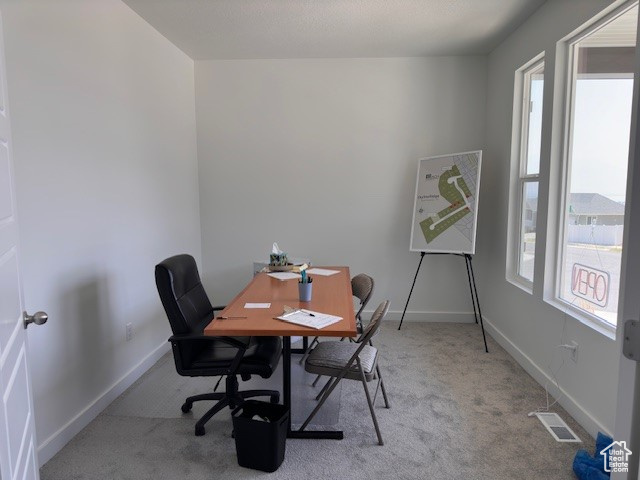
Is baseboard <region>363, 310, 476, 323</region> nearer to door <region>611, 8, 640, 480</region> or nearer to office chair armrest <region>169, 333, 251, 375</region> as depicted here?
office chair armrest <region>169, 333, 251, 375</region>

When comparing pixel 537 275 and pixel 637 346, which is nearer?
pixel 637 346

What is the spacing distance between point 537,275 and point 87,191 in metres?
3.23

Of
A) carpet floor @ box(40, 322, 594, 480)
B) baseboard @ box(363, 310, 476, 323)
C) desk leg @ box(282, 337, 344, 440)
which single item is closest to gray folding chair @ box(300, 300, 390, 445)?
desk leg @ box(282, 337, 344, 440)

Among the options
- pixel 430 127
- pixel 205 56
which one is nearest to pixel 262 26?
pixel 205 56

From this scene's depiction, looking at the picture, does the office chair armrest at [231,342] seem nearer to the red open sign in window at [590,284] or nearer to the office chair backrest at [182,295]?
the office chair backrest at [182,295]

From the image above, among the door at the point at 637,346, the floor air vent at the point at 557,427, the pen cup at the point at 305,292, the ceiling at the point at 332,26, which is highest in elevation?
the ceiling at the point at 332,26

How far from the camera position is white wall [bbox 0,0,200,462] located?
80.8 inches

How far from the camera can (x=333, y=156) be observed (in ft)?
14.3

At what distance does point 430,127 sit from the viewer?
14.0 feet

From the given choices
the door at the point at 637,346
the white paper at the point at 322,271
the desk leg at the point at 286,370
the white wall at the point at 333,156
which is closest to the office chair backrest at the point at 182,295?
the desk leg at the point at 286,370

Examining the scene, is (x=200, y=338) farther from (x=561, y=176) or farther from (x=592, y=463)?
(x=561, y=176)

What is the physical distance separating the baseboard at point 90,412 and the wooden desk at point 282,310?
3.64ft

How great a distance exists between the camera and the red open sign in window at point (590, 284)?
7.84ft

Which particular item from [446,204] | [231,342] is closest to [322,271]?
[231,342]
